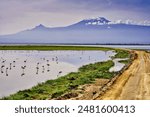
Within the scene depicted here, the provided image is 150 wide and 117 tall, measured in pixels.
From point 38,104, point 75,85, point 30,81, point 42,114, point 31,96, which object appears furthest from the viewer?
point 30,81

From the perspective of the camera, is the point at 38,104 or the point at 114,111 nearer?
the point at 114,111

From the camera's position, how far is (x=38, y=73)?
56.2m

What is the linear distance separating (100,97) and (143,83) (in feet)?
29.4

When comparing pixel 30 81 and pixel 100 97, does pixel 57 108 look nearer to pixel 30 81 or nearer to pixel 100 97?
pixel 100 97

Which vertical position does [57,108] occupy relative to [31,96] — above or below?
above

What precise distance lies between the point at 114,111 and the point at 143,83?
18.4 meters

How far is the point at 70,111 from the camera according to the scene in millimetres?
17547

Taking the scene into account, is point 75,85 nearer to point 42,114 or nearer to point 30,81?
point 30,81

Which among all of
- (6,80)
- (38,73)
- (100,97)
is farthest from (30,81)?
(100,97)

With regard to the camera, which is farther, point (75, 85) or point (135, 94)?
point (75, 85)

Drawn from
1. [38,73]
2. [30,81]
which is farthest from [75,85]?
[38,73]

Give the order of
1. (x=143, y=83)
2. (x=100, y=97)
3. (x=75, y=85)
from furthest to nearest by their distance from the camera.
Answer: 1. (x=75, y=85)
2. (x=143, y=83)
3. (x=100, y=97)

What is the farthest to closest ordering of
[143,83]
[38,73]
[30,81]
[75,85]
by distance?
[38,73]
[30,81]
[75,85]
[143,83]

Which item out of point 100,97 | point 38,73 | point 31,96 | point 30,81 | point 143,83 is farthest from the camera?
point 38,73
